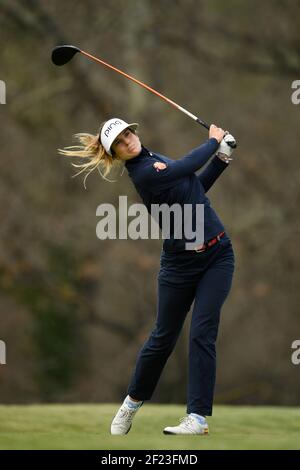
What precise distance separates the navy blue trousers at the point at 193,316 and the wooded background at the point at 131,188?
12115 millimetres

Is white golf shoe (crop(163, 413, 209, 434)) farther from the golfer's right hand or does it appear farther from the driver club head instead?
the driver club head

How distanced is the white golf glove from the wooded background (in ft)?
38.9

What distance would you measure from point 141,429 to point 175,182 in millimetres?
1905

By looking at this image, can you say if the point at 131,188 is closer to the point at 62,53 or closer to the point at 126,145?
the point at 62,53

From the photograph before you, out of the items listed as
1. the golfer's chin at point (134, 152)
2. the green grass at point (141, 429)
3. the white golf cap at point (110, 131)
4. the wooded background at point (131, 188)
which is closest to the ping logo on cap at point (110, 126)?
the white golf cap at point (110, 131)

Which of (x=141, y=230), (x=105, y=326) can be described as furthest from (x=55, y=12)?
(x=105, y=326)

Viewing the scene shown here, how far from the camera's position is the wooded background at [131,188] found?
19562 millimetres

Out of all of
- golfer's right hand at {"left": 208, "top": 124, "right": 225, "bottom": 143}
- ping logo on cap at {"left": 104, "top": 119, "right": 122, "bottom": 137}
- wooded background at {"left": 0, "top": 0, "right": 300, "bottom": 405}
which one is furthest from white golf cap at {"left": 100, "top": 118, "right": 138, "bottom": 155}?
wooded background at {"left": 0, "top": 0, "right": 300, "bottom": 405}

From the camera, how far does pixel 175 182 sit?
6719mm

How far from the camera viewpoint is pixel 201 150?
6797mm

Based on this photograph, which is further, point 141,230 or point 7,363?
point 7,363

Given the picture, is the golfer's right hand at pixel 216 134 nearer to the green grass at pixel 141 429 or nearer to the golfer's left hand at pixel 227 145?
the golfer's left hand at pixel 227 145
